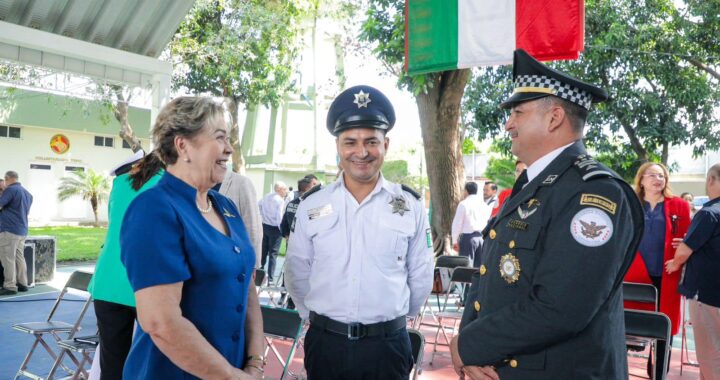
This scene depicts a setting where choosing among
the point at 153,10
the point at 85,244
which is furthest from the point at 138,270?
the point at 85,244

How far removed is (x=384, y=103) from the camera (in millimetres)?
2375

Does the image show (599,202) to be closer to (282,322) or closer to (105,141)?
(282,322)

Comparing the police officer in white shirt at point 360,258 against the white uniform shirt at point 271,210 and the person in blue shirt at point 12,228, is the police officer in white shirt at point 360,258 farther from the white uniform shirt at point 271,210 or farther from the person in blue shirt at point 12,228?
the white uniform shirt at point 271,210

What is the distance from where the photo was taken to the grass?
1429cm

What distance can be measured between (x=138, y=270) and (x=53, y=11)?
604cm

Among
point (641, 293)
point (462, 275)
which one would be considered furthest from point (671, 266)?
point (462, 275)

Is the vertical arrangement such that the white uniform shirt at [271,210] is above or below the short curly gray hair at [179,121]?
below

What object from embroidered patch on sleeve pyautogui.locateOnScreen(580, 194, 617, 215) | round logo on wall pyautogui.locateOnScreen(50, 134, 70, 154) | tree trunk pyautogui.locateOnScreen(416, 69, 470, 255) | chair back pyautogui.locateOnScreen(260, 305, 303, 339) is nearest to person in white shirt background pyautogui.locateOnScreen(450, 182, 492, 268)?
tree trunk pyautogui.locateOnScreen(416, 69, 470, 255)

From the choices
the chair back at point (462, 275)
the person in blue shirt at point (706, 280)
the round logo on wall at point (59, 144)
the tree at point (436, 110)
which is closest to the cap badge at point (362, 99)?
the person in blue shirt at point (706, 280)

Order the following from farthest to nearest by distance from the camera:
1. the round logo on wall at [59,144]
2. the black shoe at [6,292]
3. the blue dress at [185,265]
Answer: the round logo on wall at [59,144]
the black shoe at [6,292]
the blue dress at [185,265]

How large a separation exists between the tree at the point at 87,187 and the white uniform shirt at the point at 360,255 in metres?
25.1

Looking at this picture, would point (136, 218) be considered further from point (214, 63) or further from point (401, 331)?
point (214, 63)

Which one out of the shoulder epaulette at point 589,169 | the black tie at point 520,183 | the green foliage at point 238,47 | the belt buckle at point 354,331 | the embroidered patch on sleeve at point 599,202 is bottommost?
the belt buckle at point 354,331

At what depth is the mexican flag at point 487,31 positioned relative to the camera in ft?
19.4
